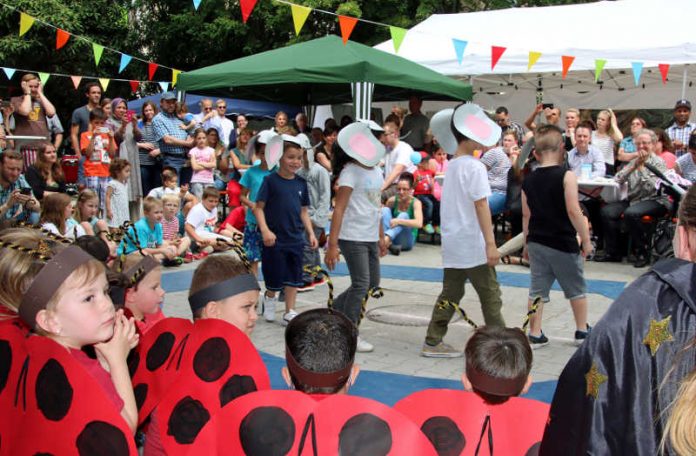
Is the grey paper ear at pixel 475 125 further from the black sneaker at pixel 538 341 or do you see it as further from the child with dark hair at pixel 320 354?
the child with dark hair at pixel 320 354

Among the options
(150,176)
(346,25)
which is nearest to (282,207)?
(346,25)

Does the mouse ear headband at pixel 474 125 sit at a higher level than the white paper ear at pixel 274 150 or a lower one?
higher

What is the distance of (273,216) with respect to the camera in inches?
260

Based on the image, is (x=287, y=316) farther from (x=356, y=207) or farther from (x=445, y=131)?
(x=445, y=131)

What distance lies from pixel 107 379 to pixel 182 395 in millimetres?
287

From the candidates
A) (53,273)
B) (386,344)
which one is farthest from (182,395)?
(386,344)

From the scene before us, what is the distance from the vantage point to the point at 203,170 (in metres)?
12.3

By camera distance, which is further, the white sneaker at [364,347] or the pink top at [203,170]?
the pink top at [203,170]

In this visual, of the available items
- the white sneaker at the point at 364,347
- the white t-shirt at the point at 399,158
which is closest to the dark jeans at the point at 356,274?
the white sneaker at the point at 364,347

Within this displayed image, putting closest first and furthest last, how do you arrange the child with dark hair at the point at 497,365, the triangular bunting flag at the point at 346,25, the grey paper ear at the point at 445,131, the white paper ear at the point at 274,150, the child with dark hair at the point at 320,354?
the child with dark hair at the point at 320,354
the child with dark hair at the point at 497,365
the grey paper ear at the point at 445,131
the white paper ear at the point at 274,150
the triangular bunting flag at the point at 346,25

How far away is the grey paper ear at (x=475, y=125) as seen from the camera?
5496 millimetres

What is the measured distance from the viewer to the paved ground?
5.70 metres

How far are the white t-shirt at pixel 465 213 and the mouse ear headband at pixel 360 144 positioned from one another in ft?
2.07

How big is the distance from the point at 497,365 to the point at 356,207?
10.7ft
